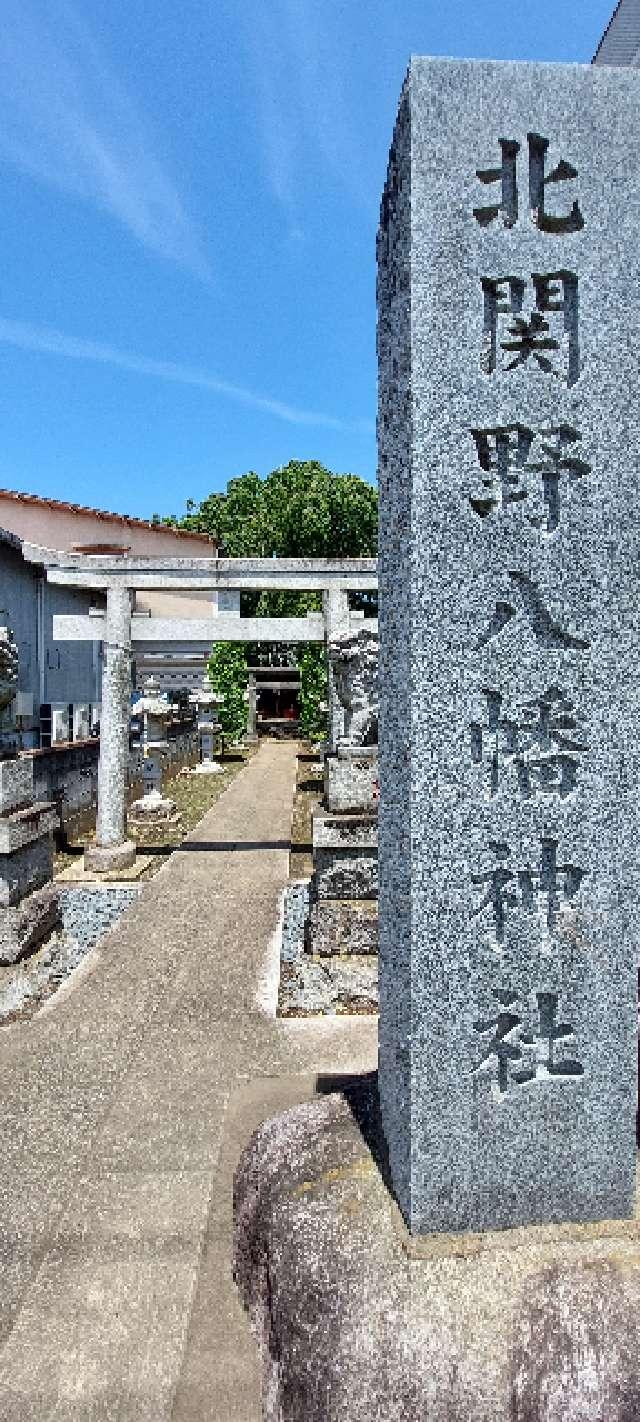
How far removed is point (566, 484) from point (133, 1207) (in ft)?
10.3

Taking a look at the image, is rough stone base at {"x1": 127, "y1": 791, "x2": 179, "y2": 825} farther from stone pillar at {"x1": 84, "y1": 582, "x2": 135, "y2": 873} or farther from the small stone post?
the small stone post

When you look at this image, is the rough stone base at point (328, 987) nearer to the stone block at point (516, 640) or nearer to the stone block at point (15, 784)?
the stone block at point (15, 784)

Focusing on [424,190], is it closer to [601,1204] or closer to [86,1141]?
[601,1204]

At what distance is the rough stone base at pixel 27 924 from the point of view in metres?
6.05

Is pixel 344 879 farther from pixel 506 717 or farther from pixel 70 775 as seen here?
pixel 70 775

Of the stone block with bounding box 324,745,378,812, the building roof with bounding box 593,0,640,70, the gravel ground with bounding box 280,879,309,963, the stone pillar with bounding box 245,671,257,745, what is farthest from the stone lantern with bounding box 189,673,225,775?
the building roof with bounding box 593,0,640,70

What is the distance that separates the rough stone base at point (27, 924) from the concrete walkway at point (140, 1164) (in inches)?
22.2

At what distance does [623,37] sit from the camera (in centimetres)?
877

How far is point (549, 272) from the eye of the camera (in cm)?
214

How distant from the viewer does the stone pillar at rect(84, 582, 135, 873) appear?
378 inches

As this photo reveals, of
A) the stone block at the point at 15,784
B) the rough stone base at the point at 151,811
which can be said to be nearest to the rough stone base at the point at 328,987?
the stone block at the point at 15,784

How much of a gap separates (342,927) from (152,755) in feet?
28.5

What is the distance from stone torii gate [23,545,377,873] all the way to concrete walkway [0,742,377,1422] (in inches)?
124

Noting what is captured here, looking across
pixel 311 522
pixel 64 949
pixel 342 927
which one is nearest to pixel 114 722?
pixel 64 949
